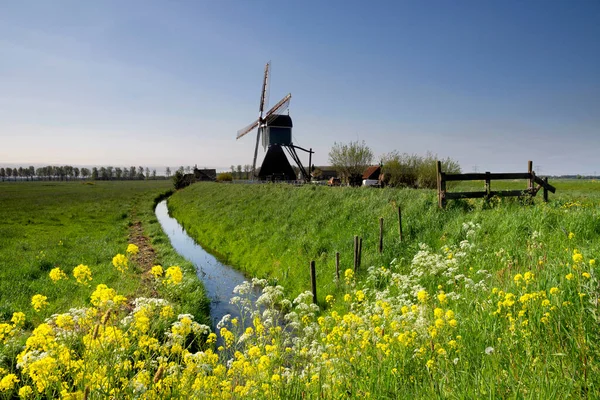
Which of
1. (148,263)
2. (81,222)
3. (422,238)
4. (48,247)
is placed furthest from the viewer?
(81,222)

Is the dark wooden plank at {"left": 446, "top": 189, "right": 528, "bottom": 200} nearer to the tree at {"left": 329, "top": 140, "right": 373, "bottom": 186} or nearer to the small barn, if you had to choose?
the tree at {"left": 329, "top": 140, "right": 373, "bottom": 186}

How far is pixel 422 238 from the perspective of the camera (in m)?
12.8

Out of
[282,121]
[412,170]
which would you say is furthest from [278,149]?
[412,170]

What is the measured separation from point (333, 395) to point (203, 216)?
29.7 metres

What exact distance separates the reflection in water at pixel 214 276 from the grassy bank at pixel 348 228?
722 millimetres

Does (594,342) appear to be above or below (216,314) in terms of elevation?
above

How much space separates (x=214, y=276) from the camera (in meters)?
16.7

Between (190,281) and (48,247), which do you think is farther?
(48,247)

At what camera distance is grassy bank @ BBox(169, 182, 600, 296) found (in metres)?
10.4

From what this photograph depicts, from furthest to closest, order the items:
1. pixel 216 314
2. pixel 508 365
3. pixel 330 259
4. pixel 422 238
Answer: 1. pixel 330 259
2. pixel 422 238
3. pixel 216 314
4. pixel 508 365

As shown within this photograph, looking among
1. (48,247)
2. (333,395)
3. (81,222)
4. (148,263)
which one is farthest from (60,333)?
(81,222)

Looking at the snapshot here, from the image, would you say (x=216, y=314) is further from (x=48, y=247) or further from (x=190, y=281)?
(x=48, y=247)

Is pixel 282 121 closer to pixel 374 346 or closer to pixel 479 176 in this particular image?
pixel 479 176

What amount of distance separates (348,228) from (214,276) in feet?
22.0
